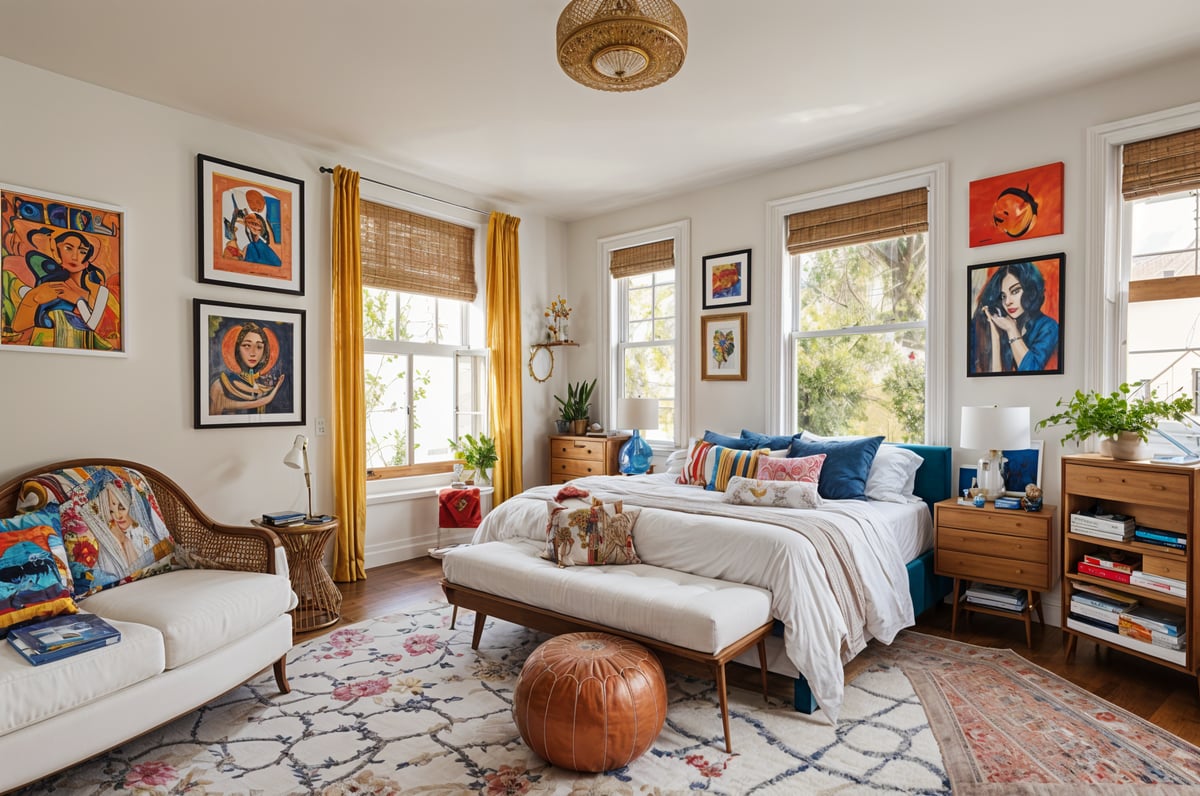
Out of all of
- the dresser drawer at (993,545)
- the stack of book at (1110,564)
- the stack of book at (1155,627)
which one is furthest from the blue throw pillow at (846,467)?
the stack of book at (1155,627)

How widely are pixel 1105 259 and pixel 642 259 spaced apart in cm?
318

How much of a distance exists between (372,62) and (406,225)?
1821 mm

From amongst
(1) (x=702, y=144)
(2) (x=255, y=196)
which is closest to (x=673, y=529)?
(1) (x=702, y=144)

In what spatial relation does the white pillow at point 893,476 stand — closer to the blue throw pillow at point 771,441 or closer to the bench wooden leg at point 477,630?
the blue throw pillow at point 771,441

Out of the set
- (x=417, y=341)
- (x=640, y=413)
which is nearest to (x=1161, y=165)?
(x=640, y=413)

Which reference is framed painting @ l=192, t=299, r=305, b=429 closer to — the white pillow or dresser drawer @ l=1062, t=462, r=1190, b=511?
the white pillow

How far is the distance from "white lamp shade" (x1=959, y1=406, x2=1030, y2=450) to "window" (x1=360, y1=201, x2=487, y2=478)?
3582 millimetres

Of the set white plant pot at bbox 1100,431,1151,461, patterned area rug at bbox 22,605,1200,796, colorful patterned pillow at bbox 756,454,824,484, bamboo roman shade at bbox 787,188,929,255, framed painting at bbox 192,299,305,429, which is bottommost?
patterned area rug at bbox 22,605,1200,796

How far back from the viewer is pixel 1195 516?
2.69 m

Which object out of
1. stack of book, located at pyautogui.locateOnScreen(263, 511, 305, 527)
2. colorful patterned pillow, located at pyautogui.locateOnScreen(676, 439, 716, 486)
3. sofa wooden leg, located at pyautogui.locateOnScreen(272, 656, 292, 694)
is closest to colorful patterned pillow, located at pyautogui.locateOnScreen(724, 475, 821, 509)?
colorful patterned pillow, located at pyautogui.locateOnScreen(676, 439, 716, 486)

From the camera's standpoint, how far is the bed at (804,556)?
8.50 feet

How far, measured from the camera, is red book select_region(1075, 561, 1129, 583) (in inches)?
115

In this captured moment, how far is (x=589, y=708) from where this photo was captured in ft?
6.98

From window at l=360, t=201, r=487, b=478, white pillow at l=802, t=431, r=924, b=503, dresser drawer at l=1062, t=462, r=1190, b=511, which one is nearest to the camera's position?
dresser drawer at l=1062, t=462, r=1190, b=511
